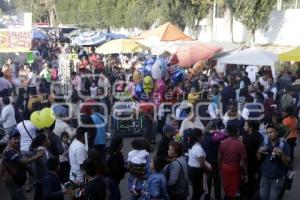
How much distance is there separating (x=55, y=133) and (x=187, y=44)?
44.2ft

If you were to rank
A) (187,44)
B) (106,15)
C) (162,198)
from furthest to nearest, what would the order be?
(106,15)
(187,44)
(162,198)

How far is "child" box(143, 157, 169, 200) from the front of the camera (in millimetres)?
6027

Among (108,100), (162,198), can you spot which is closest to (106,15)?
(108,100)

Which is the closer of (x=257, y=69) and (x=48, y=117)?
(x=48, y=117)

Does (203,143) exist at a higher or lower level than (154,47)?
lower

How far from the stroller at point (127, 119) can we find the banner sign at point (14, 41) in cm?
905

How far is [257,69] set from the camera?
60.5ft

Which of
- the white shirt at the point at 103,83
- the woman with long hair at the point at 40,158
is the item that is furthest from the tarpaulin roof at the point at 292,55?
the woman with long hair at the point at 40,158

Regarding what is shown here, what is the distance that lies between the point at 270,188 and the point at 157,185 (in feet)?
7.01

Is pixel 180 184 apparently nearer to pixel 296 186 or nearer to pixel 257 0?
pixel 296 186

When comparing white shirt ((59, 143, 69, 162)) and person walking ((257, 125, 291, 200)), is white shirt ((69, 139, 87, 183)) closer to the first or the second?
white shirt ((59, 143, 69, 162))

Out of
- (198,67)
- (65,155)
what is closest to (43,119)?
(65,155)

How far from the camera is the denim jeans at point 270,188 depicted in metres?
7.25

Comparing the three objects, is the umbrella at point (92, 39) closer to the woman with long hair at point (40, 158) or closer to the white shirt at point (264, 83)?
the white shirt at point (264, 83)
